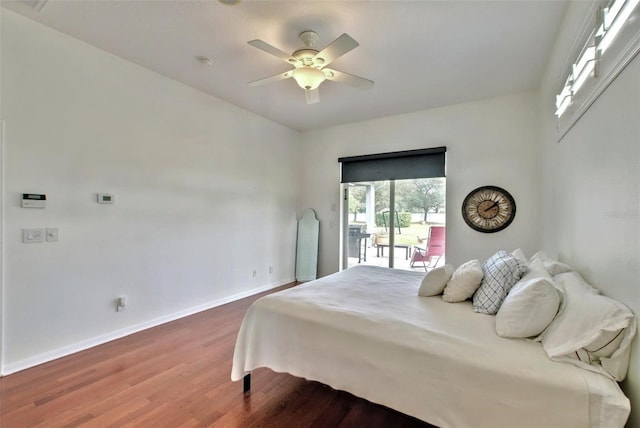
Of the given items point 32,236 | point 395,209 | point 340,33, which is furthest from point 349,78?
point 32,236

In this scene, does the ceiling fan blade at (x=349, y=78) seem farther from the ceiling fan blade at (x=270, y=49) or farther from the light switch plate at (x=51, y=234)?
the light switch plate at (x=51, y=234)

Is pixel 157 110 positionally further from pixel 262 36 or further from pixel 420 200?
pixel 420 200

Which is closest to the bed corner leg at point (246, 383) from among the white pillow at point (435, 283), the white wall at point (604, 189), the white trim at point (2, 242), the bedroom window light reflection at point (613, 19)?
the white pillow at point (435, 283)

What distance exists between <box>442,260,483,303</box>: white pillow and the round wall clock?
1970 millimetres

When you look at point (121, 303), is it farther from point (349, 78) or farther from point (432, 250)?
point (432, 250)

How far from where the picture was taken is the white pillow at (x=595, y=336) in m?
1.14

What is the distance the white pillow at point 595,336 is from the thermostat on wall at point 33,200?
3597 mm

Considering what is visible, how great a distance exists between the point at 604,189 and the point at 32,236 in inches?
155

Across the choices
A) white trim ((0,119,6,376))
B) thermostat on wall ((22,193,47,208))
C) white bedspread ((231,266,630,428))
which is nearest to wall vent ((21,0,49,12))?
white trim ((0,119,6,376))

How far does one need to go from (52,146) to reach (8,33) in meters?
0.86

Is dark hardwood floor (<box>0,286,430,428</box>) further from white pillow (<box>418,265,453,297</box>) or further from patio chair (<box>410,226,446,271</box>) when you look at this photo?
patio chair (<box>410,226,446,271</box>)

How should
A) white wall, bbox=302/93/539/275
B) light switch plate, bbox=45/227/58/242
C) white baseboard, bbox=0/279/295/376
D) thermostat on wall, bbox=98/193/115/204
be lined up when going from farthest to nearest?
1. white wall, bbox=302/93/539/275
2. thermostat on wall, bbox=98/193/115/204
3. light switch plate, bbox=45/227/58/242
4. white baseboard, bbox=0/279/295/376

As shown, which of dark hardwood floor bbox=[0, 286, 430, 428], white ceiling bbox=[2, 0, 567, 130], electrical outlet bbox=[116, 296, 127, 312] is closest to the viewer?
dark hardwood floor bbox=[0, 286, 430, 428]

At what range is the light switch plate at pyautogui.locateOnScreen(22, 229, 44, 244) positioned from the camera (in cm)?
230
